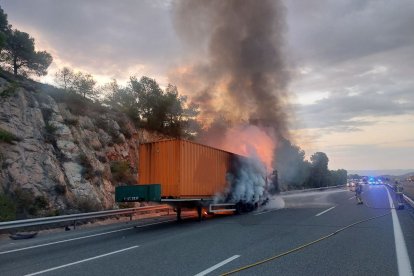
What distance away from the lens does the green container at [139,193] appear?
14352 millimetres

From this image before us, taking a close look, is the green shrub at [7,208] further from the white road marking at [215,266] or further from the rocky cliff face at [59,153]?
the white road marking at [215,266]

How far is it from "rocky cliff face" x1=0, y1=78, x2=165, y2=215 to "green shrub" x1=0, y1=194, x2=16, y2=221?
3.11 ft

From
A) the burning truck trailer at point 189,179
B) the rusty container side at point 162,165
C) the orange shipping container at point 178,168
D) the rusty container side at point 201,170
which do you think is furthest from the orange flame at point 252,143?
the rusty container side at point 162,165

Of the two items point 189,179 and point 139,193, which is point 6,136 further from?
point 189,179

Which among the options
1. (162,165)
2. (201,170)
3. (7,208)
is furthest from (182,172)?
(7,208)

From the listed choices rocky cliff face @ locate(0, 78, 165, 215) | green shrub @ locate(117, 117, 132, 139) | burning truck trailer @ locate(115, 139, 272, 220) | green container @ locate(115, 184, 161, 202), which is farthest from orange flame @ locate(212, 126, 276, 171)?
green container @ locate(115, 184, 161, 202)

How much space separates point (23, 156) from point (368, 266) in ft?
61.6

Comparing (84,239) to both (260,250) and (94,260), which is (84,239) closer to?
(94,260)

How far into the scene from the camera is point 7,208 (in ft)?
52.9

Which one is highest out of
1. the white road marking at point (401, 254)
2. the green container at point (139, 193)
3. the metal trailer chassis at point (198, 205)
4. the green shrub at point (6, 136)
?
the green shrub at point (6, 136)

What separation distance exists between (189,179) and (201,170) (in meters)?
1.19

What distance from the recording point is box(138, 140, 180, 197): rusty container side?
Answer: 1534cm

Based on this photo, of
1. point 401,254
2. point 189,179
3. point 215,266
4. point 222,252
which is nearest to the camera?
point 215,266

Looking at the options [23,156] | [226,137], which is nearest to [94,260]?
[23,156]
